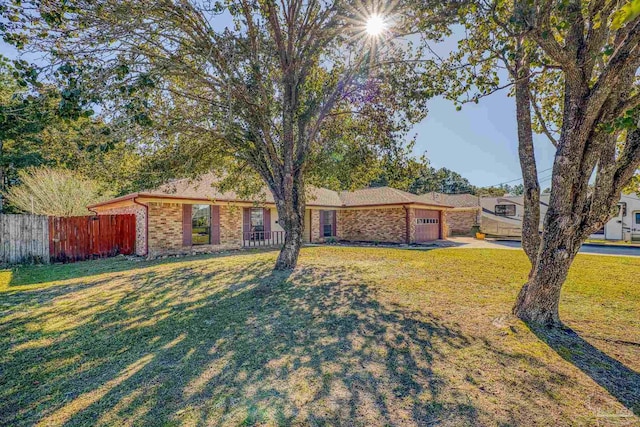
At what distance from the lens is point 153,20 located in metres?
6.50

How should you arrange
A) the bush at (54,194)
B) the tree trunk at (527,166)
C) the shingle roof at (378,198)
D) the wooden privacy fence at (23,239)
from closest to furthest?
the tree trunk at (527,166), the wooden privacy fence at (23,239), the bush at (54,194), the shingle roof at (378,198)

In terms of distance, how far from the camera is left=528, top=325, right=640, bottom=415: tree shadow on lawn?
314cm

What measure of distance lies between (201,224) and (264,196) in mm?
3534

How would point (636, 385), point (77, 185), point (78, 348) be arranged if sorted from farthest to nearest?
1. point (77, 185)
2. point (78, 348)
3. point (636, 385)

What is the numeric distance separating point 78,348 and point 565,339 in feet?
22.1

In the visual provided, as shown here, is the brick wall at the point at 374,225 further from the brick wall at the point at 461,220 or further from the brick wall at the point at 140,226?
the brick wall at the point at 140,226

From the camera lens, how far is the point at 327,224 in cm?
2133

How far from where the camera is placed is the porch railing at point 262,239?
16672mm

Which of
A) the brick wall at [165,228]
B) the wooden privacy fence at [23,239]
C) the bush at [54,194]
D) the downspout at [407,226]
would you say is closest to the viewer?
the wooden privacy fence at [23,239]

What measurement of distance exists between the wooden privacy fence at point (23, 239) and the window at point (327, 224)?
45.7 feet

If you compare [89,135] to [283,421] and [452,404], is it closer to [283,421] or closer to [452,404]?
[283,421]

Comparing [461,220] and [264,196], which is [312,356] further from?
[461,220]

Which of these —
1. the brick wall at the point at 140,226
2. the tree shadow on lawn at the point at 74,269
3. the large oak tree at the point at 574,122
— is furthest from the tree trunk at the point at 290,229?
the brick wall at the point at 140,226

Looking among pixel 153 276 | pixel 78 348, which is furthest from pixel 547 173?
pixel 78 348
